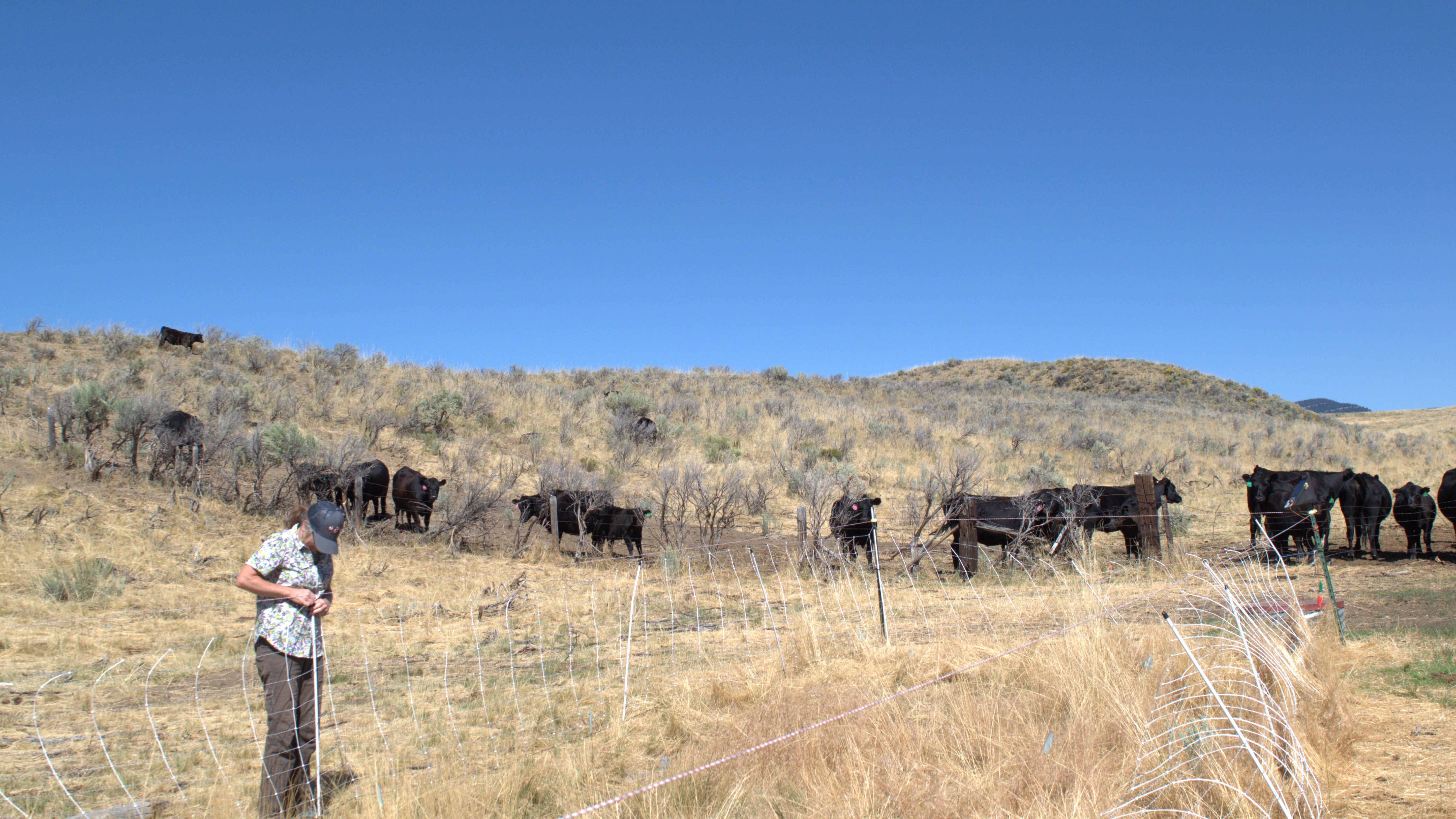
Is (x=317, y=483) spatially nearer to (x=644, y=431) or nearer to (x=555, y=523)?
(x=555, y=523)

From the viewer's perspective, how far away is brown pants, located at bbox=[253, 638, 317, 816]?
4.41 meters

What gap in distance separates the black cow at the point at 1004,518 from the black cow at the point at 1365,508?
460 centimetres

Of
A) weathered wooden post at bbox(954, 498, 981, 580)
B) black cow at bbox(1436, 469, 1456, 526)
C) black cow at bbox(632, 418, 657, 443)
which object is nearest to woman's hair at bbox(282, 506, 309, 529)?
weathered wooden post at bbox(954, 498, 981, 580)

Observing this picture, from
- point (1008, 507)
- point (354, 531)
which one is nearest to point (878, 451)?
point (1008, 507)

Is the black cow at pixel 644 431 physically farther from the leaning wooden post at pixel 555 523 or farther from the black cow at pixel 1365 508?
the black cow at pixel 1365 508

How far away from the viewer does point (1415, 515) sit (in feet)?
42.8

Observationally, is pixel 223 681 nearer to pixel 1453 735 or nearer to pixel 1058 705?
pixel 1058 705

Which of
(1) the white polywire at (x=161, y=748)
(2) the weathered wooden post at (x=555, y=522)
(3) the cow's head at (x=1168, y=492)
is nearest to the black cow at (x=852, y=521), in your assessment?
(2) the weathered wooden post at (x=555, y=522)

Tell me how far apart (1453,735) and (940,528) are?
843 cm

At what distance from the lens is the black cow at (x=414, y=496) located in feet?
51.1

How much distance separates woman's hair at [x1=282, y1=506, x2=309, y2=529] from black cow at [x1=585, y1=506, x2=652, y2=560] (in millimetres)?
9909

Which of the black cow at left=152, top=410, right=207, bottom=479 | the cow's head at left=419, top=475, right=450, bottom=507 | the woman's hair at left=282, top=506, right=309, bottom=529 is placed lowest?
the woman's hair at left=282, top=506, right=309, bottom=529

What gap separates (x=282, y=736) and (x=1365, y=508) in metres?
15.8

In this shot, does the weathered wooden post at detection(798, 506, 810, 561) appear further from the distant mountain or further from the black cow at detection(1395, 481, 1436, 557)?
the distant mountain
